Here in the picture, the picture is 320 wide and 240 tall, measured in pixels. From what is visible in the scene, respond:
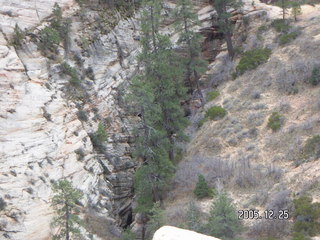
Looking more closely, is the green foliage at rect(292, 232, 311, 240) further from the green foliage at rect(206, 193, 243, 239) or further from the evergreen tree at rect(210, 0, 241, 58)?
the evergreen tree at rect(210, 0, 241, 58)

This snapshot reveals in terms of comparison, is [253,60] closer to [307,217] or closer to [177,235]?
[307,217]

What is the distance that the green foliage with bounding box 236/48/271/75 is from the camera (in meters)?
34.1

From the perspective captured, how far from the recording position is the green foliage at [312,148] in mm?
21484

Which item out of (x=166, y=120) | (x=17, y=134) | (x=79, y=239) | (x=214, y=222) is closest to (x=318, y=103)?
(x=166, y=120)

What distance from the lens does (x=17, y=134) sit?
79.2ft

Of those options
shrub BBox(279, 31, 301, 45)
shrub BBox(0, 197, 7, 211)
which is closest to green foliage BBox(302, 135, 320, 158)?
shrub BBox(279, 31, 301, 45)

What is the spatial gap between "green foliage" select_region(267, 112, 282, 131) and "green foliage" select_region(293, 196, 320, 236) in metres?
8.65

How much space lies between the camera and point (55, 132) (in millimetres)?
25656

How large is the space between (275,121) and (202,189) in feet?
24.2

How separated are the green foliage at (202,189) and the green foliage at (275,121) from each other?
20.9ft

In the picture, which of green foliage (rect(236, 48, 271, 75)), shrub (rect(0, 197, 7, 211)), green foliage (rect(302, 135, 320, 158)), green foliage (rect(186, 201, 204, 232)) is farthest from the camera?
green foliage (rect(236, 48, 271, 75))

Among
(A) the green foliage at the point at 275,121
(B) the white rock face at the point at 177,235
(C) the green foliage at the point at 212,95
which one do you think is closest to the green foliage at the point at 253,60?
(C) the green foliage at the point at 212,95

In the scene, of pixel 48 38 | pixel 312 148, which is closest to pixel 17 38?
pixel 48 38

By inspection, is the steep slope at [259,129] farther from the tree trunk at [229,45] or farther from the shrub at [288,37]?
the tree trunk at [229,45]
